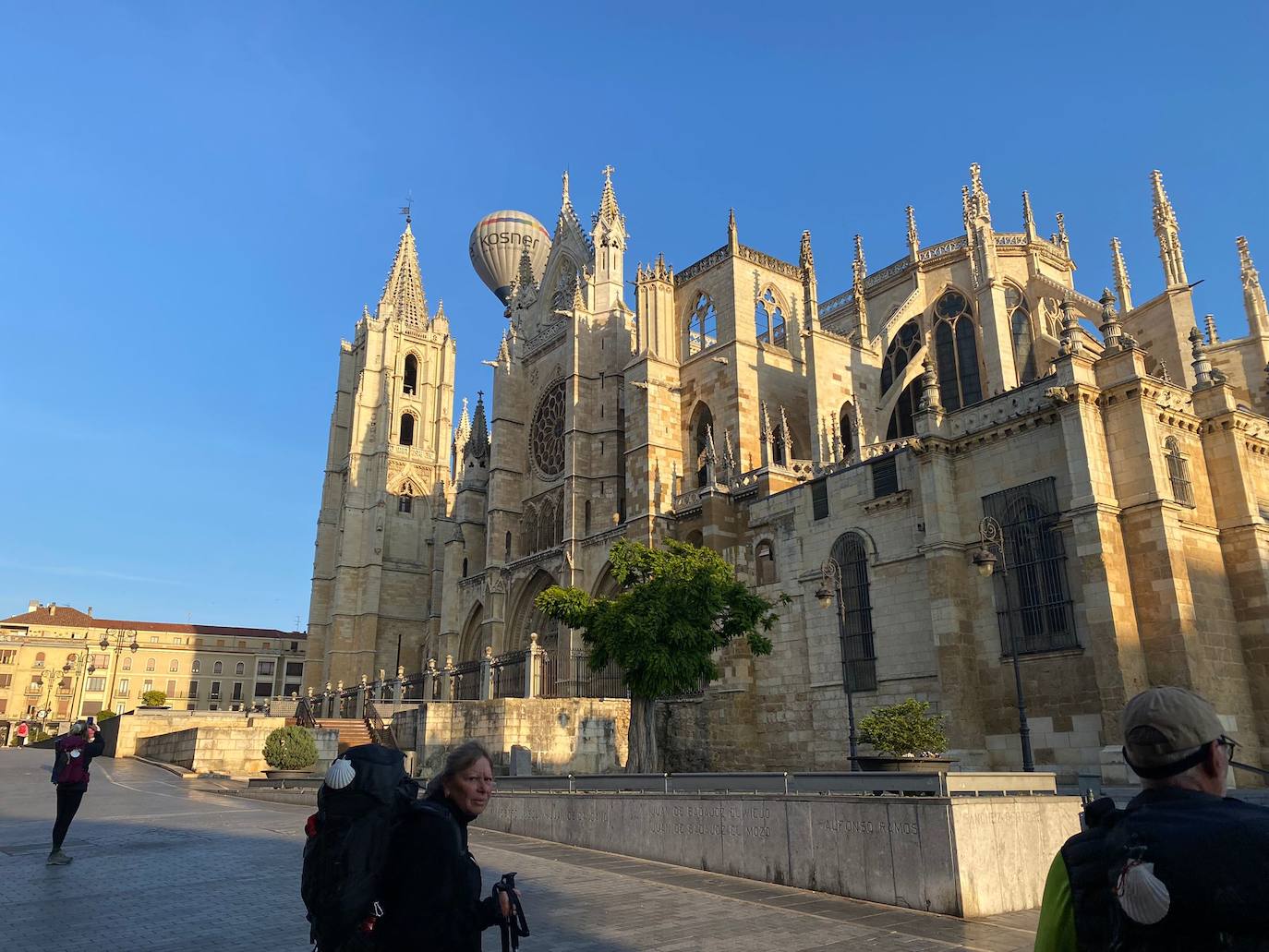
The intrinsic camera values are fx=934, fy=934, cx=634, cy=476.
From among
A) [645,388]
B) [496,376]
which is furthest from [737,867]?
[496,376]

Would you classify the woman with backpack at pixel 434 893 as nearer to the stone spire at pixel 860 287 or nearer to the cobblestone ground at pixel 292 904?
the cobblestone ground at pixel 292 904

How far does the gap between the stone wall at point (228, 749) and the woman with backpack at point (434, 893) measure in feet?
77.4

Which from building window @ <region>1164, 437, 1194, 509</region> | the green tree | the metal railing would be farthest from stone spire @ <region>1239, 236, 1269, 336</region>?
the metal railing

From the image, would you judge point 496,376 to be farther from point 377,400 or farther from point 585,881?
point 585,881

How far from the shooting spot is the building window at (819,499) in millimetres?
24156

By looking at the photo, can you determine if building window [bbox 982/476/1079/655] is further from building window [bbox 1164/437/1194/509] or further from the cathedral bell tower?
the cathedral bell tower

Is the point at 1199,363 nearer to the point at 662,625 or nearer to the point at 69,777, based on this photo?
the point at 662,625

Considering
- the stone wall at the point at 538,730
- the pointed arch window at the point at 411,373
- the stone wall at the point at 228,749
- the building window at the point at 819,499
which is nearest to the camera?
the stone wall at the point at 538,730

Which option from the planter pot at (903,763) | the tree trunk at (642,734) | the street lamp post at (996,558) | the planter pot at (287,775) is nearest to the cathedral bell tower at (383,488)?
the planter pot at (287,775)

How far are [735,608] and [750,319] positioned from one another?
598 inches

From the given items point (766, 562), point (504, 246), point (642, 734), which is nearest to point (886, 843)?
point (642, 734)

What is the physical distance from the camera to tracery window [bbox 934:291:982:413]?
32.0 metres

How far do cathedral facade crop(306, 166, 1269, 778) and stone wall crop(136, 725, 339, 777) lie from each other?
9.21 meters

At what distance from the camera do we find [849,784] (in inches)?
380
